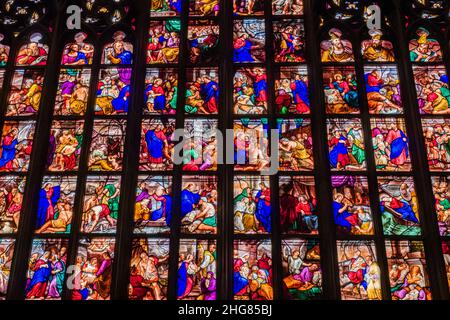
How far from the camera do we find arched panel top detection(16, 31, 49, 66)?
10.1 m

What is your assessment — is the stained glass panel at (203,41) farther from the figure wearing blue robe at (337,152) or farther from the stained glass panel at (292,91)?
the figure wearing blue robe at (337,152)

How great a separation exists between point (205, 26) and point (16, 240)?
4.08 meters

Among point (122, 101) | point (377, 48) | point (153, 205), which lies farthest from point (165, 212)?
point (377, 48)

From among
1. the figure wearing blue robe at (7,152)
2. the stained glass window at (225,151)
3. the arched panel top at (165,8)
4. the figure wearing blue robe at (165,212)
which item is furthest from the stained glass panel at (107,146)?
the arched panel top at (165,8)

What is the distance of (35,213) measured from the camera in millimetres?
8898

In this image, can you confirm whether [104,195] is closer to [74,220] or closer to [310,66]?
[74,220]

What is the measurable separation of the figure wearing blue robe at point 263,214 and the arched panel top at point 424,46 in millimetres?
3128

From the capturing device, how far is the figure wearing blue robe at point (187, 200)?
29.0ft

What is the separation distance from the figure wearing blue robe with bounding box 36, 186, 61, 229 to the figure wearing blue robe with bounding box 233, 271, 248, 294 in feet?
8.26

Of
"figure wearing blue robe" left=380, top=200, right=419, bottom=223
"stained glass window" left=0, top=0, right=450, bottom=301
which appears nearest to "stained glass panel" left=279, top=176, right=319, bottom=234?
"stained glass window" left=0, top=0, right=450, bottom=301

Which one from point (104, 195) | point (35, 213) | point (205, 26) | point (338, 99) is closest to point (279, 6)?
point (205, 26)

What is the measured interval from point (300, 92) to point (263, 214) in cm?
192

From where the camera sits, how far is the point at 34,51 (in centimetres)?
1022

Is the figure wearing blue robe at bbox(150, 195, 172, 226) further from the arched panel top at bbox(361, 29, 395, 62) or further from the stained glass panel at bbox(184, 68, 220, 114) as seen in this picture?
the arched panel top at bbox(361, 29, 395, 62)
